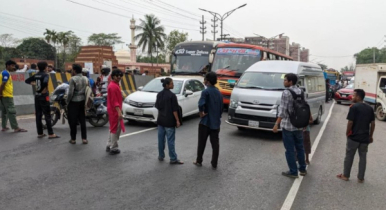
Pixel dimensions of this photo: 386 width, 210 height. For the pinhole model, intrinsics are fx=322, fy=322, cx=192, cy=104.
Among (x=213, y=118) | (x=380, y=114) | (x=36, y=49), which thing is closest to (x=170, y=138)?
(x=213, y=118)

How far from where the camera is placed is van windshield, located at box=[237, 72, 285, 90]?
904 centimetres

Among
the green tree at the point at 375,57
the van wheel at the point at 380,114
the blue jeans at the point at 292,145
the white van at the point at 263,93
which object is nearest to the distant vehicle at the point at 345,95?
the van wheel at the point at 380,114

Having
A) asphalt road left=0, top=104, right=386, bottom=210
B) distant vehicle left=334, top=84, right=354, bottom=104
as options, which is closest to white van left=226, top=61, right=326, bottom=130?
asphalt road left=0, top=104, right=386, bottom=210

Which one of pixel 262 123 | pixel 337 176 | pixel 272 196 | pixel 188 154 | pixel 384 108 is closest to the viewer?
pixel 272 196

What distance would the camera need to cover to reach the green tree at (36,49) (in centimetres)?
6750

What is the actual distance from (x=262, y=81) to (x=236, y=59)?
632 cm

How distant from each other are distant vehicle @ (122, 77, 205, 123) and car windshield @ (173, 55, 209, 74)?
496 cm

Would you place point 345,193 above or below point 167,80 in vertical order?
below

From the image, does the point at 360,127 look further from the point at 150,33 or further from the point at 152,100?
the point at 150,33

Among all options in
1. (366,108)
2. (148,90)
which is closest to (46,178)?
(366,108)

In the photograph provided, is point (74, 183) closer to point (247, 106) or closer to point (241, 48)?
point (247, 106)

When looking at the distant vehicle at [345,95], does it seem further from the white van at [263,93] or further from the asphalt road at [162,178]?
the asphalt road at [162,178]

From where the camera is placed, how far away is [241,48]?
15664 millimetres

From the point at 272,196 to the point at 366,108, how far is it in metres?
2.19
